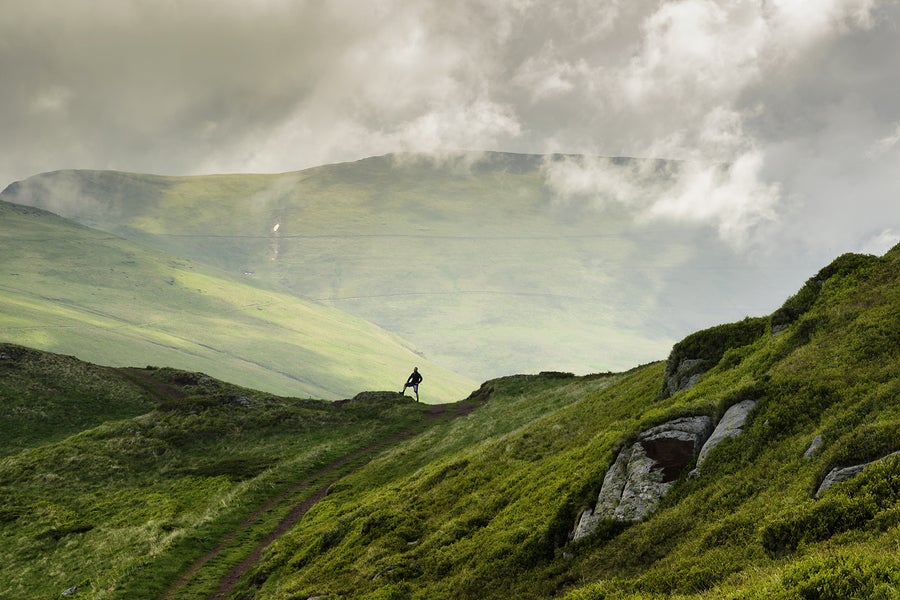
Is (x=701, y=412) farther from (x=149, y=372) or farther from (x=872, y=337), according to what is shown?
(x=149, y=372)

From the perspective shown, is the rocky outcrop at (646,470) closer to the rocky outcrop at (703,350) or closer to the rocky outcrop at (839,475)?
the rocky outcrop at (839,475)

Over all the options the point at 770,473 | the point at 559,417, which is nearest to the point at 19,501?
the point at 559,417

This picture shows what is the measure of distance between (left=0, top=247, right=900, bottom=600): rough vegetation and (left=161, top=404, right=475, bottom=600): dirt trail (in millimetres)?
550

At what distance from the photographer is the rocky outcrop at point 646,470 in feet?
65.0

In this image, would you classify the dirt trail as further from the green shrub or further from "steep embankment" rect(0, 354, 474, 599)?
the green shrub

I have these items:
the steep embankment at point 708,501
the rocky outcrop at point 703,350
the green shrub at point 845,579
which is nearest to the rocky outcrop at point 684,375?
the rocky outcrop at point 703,350

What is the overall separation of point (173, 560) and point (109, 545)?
768 centimetres

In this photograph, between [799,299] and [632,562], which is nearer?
[632,562]

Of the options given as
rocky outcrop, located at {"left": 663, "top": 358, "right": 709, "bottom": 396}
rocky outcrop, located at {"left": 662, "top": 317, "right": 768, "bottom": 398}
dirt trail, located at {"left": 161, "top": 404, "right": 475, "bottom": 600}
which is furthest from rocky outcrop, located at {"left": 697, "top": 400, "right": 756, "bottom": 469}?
dirt trail, located at {"left": 161, "top": 404, "right": 475, "bottom": 600}

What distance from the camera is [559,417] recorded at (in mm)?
41156

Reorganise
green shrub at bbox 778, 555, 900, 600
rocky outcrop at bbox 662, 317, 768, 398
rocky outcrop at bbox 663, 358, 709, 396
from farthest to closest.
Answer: rocky outcrop at bbox 662, 317, 768, 398 → rocky outcrop at bbox 663, 358, 709, 396 → green shrub at bbox 778, 555, 900, 600

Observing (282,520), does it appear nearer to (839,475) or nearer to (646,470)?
(646,470)

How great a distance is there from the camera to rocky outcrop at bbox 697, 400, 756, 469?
20031 millimetres

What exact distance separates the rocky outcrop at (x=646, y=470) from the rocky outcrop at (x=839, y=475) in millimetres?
5327
